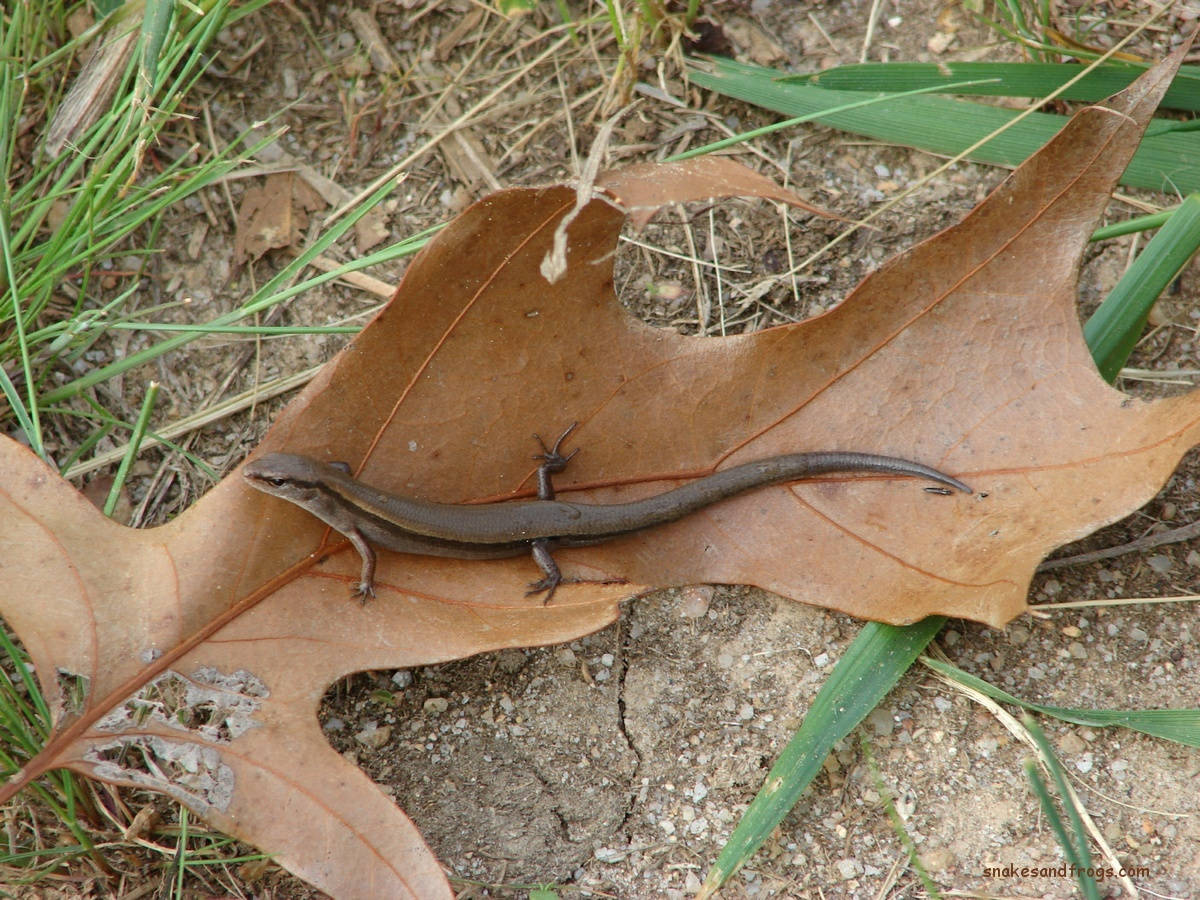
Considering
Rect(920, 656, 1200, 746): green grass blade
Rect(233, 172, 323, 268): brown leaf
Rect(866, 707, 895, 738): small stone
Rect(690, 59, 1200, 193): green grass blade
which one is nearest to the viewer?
Rect(920, 656, 1200, 746): green grass blade

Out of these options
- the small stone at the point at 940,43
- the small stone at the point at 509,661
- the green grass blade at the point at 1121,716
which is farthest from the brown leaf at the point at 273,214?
the green grass blade at the point at 1121,716

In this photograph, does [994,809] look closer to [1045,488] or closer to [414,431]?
[1045,488]

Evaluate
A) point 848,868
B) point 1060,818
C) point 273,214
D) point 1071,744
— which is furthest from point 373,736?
point 1071,744

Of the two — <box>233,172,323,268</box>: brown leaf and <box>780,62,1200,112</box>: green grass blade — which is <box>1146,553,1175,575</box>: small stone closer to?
<box>780,62,1200,112</box>: green grass blade

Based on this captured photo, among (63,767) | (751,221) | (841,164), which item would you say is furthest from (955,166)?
(63,767)

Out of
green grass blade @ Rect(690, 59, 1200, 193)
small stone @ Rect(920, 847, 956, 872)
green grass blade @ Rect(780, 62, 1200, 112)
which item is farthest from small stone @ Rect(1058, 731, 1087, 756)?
green grass blade @ Rect(780, 62, 1200, 112)

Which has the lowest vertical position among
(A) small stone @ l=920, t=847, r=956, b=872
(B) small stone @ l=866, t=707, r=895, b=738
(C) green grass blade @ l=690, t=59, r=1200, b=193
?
(A) small stone @ l=920, t=847, r=956, b=872
